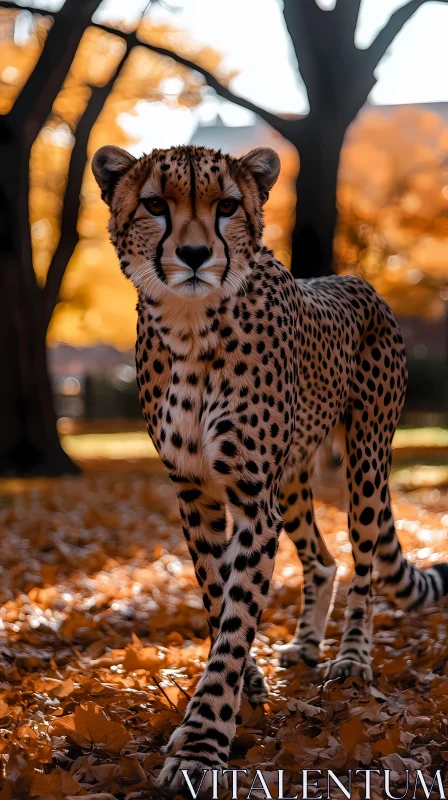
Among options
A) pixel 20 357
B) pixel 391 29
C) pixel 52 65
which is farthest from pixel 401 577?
pixel 52 65

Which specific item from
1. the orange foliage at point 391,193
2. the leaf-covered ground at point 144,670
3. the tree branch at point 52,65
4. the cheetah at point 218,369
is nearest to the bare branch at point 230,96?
the tree branch at point 52,65

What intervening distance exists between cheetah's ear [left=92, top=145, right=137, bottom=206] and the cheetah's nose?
57 centimetres

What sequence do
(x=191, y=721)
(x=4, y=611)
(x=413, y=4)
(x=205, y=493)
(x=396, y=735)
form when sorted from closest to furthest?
(x=191, y=721) → (x=396, y=735) → (x=205, y=493) → (x=4, y=611) → (x=413, y=4)

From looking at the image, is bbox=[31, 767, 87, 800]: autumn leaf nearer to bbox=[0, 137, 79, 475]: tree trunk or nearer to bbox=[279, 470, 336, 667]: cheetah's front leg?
bbox=[279, 470, 336, 667]: cheetah's front leg

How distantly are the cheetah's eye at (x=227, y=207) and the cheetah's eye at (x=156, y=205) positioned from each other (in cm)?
19

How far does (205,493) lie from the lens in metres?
4.05

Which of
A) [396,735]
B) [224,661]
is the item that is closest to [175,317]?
[224,661]

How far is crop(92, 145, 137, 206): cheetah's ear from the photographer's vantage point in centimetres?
383

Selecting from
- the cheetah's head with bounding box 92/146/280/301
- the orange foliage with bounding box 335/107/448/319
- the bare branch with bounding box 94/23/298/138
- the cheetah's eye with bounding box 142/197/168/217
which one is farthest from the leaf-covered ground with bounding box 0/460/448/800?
the orange foliage with bounding box 335/107/448/319

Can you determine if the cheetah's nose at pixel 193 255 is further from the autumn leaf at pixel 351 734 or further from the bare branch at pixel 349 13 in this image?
the bare branch at pixel 349 13

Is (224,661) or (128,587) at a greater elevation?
(224,661)

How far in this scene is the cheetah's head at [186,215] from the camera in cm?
350

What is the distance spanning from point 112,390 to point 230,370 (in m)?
29.5

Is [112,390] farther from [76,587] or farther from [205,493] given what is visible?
[205,493]
